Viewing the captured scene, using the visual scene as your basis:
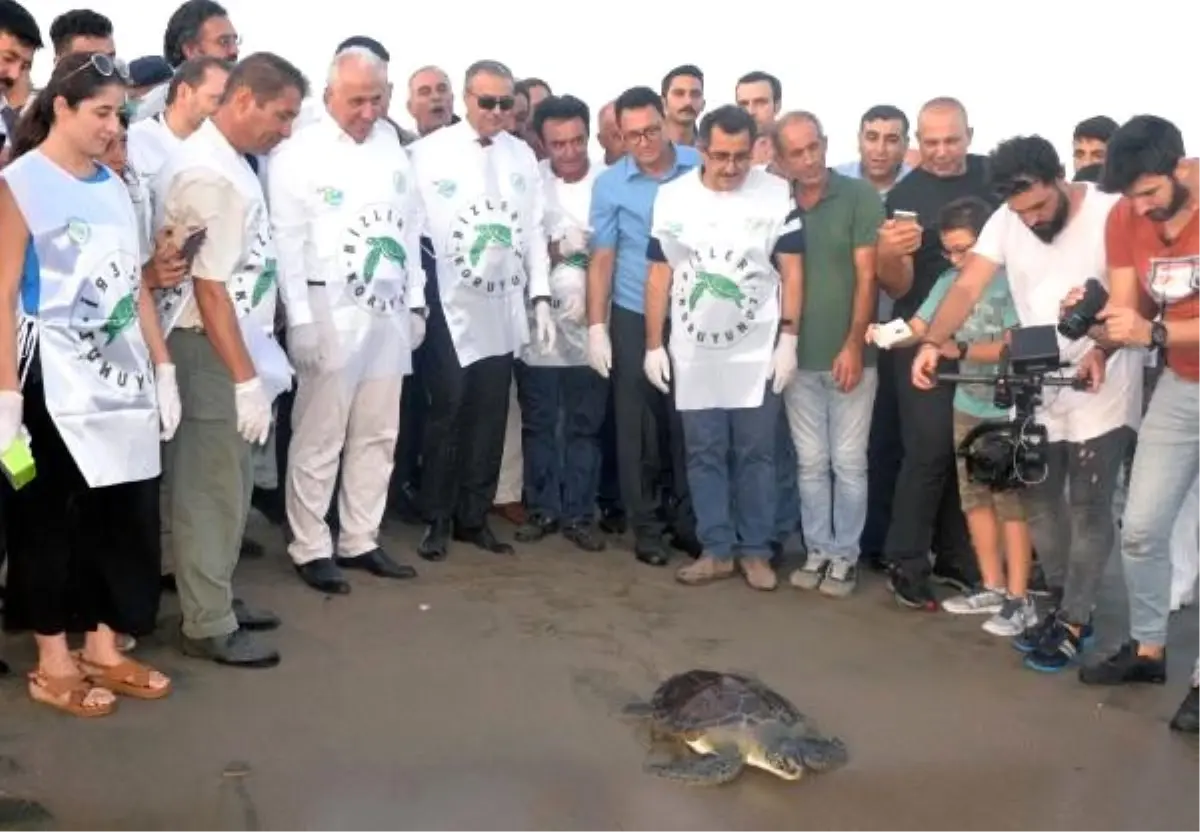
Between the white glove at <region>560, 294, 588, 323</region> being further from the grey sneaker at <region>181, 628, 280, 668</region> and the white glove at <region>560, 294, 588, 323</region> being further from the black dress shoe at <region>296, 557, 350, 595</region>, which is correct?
the grey sneaker at <region>181, 628, 280, 668</region>

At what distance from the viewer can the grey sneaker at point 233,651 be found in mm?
3605

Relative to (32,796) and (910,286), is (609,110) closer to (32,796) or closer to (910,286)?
(910,286)

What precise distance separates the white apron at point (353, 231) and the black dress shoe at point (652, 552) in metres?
1.31

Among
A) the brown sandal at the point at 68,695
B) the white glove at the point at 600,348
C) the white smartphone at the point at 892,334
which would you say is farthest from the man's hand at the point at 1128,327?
the brown sandal at the point at 68,695

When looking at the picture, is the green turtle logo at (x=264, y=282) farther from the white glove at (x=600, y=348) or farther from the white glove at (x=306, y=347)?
the white glove at (x=600, y=348)

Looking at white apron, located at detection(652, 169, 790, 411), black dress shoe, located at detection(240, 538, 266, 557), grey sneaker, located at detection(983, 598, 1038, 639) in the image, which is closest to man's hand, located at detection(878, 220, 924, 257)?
white apron, located at detection(652, 169, 790, 411)

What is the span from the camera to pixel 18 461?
113 inches

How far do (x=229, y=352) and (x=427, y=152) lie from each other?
1491mm

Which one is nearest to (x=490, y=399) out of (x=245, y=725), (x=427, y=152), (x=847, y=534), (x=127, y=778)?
(x=427, y=152)

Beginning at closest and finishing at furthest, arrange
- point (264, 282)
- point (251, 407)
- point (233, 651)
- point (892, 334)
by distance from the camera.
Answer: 1. point (251, 407)
2. point (233, 651)
3. point (264, 282)
4. point (892, 334)

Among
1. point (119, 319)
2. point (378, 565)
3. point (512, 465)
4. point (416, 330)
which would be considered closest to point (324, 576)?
point (378, 565)

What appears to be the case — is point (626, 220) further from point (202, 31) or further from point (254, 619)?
point (254, 619)

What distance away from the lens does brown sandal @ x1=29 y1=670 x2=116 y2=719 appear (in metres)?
3.21

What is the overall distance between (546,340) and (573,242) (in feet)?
1.41
